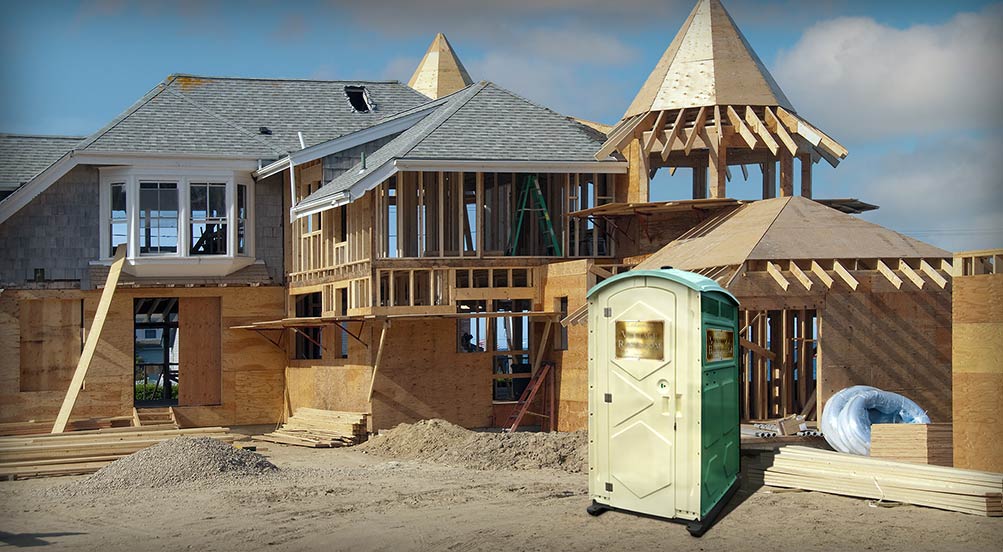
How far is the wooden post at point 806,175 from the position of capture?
27.4m

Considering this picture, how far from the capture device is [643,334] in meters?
13.2

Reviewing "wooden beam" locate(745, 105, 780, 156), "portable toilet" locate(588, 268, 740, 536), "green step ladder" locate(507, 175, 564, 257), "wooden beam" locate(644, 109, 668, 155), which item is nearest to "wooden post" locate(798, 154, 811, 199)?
"wooden beam" locate(745, 105, 780, 156)

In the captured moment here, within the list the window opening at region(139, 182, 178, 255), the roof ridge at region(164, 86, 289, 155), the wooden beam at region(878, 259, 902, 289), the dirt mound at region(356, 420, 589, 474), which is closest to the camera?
the dirt mound at region(356, 420, 589, 474)

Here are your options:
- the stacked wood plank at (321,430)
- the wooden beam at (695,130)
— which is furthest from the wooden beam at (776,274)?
the stacked wood plank at (321,430)

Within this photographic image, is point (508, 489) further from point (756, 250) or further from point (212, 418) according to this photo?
point (212, 418)

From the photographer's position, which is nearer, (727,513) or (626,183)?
(727,513)

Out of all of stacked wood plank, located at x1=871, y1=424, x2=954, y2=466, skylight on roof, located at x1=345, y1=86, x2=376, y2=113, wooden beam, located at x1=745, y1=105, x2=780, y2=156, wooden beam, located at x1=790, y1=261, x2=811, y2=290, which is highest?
skylight on roof, located at x1=345, y1=86, x2=376, y2=113

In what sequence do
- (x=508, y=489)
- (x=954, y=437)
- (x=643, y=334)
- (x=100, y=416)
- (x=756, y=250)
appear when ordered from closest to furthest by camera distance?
1. (x=643, y=334)
2. (x=954, y=437)
3. (x=508, y=489)
4. (x=756, y=250)
5. (x=100, y=416)

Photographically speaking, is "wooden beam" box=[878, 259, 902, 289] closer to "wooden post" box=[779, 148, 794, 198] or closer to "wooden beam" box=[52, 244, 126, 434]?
"wooden post" box=[779, 148, 794, 198]

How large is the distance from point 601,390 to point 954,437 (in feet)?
14.4

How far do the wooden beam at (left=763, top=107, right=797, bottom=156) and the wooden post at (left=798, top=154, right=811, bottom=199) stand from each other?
1.24m

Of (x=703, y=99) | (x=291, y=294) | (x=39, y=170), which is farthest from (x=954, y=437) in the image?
(x=39, y=170)

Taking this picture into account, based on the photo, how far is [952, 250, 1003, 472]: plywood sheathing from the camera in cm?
1416

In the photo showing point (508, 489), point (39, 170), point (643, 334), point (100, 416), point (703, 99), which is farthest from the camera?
point (39, 170)
